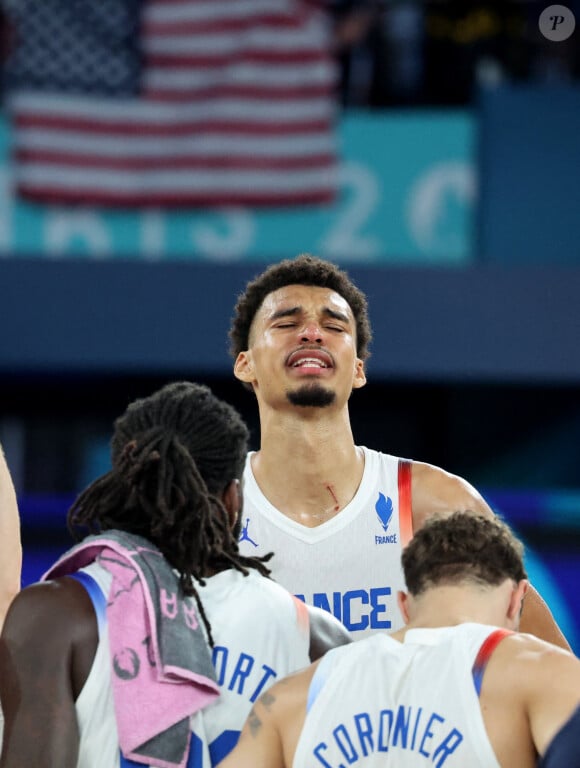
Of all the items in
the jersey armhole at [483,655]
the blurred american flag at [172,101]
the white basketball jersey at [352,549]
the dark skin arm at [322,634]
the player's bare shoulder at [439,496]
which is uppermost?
the blurred american flag at [172,101]

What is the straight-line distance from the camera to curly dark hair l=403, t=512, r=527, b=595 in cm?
261

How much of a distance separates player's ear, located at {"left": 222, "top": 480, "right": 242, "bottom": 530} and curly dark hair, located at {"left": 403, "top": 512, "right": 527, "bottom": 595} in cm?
38

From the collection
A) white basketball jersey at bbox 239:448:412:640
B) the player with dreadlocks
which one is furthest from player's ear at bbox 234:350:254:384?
the player with dreadlocks

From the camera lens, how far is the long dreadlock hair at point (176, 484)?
2.68 meters

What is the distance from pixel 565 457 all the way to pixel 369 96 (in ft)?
10.0

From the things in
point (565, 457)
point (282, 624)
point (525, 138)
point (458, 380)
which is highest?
point (525, 138)

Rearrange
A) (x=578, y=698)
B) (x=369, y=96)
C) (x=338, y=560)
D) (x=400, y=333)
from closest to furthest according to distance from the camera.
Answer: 1. (x=578, y=698)
2. (x=338, y=560)
3. (x=400, y=333)
4. (x=369, y=96)

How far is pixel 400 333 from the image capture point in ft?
29.5

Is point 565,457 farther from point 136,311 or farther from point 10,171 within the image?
point 10,171

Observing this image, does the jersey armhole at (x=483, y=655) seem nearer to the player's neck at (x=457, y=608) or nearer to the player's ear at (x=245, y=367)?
the player's neck at (x=457, y=608)

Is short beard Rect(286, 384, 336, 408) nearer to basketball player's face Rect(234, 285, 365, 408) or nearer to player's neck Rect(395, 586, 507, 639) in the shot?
basketball player's face Rect(234, 285, 365, 408)

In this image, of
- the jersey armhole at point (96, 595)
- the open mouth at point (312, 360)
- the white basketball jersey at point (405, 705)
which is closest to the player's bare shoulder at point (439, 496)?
the open mouth at point (312, 360)

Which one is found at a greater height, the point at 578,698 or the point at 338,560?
the point at 578,698

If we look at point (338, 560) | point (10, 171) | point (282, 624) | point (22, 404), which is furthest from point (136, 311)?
point (282, 624)
